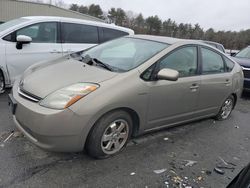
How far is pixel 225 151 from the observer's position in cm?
370

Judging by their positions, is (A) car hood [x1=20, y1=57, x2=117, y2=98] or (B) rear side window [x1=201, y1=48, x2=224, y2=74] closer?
(A) car hood [x1=20, y1=57, x2=117, y2=98]

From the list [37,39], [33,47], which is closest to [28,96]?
[33,47]

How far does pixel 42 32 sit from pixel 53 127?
3405 mm

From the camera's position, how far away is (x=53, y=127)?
258 centimetres

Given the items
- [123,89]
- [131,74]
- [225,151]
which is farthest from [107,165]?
[225,151]

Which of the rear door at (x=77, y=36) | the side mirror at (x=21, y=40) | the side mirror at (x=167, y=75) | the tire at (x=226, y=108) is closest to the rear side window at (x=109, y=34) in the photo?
the rear door at (x=77, y=36)

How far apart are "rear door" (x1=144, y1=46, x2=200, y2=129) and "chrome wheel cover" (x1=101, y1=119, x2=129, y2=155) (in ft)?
1.34

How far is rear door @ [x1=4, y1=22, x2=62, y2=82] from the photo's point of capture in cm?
489

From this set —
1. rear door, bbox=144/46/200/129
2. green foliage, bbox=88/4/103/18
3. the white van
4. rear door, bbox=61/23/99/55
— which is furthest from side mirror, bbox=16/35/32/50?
green foliage, bbox=88/4/103/18

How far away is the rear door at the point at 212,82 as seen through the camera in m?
4.08

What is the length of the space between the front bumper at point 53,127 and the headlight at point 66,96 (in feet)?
0.21

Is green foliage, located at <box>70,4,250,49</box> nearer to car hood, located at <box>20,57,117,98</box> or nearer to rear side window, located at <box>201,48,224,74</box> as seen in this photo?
rear side window, located at <box>201,48,224,74</box>

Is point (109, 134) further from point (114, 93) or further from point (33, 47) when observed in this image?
point (33, 47)

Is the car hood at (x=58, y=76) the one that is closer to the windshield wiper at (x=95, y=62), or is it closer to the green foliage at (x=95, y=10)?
the windshield wiper at (x=95, y=62)
